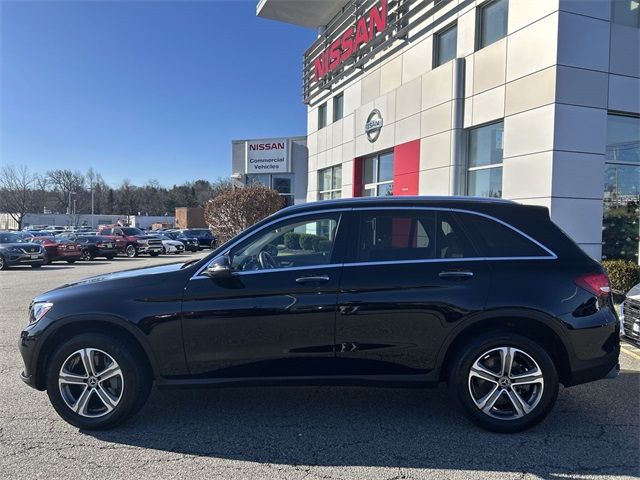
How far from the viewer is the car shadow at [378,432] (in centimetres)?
325

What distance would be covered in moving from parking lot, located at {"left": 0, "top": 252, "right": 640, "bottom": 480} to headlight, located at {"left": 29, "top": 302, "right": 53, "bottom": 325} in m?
0.88

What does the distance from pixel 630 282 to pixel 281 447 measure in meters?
8.55

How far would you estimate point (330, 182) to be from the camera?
22.2 meters

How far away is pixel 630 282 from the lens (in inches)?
357

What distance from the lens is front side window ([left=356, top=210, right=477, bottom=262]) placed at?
3.74 metres

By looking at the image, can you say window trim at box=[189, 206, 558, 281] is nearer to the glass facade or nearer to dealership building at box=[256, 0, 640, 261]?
dealership building at box=[256, 0, 640, 261]

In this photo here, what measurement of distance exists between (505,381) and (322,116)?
68.7ft

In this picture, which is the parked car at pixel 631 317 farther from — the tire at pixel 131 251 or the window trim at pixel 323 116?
the tire at pixel 131 251

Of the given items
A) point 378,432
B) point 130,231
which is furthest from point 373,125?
point 130,231

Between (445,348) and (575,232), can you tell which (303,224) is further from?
(575,232)

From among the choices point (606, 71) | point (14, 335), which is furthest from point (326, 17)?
point (14, 335)

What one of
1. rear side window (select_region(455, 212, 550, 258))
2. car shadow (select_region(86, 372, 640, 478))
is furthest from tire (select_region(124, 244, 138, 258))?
rear side window (select_region(455, 212, 550, 258))

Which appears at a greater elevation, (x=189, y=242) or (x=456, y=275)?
(x=456, y=275)

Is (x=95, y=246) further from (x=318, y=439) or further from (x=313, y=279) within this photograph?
(x=318, y=439)
